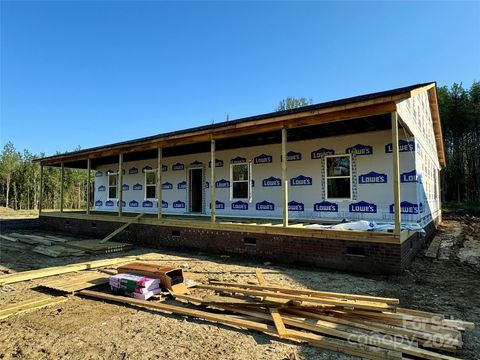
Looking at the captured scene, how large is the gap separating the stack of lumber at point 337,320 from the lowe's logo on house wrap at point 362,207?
5.59 meters

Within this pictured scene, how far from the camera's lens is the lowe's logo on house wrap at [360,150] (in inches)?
385

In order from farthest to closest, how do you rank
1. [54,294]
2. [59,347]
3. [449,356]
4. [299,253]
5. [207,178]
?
[207,178]
[299,253]
[54,294]
[59,347]
[449,356]

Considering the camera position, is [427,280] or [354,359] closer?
[354,359]

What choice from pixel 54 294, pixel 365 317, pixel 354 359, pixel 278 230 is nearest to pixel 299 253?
pixel 278 230

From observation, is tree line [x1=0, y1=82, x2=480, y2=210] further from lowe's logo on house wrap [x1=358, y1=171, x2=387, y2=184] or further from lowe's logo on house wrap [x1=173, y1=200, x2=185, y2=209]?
lowe's logo on house wrap [x1=173, y1=200, x2=185, y2=209]

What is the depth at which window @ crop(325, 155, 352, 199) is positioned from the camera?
10180 millimetres

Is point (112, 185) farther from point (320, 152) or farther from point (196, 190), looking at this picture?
point (320, 152)

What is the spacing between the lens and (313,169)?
35.4ft

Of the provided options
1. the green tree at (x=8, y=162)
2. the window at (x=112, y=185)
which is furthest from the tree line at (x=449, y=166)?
the window at (x=112, y=185)

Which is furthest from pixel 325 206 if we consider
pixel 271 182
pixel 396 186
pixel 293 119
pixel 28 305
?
pixel 28 305

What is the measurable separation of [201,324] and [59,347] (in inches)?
67.1

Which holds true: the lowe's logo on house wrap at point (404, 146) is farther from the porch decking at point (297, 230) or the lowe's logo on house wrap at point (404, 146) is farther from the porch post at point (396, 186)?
the porch post at point (396, 186)

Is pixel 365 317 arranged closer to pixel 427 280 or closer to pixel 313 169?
pixel 427 280

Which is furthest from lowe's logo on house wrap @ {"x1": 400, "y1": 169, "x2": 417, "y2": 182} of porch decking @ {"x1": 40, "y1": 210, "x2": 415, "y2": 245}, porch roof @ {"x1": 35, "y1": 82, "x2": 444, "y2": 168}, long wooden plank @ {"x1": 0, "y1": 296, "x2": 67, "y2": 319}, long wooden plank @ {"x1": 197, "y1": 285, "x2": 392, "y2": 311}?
long wooden plank @ {"x1": 0, "y1": 296, "x2": 67, "y2": 319}
